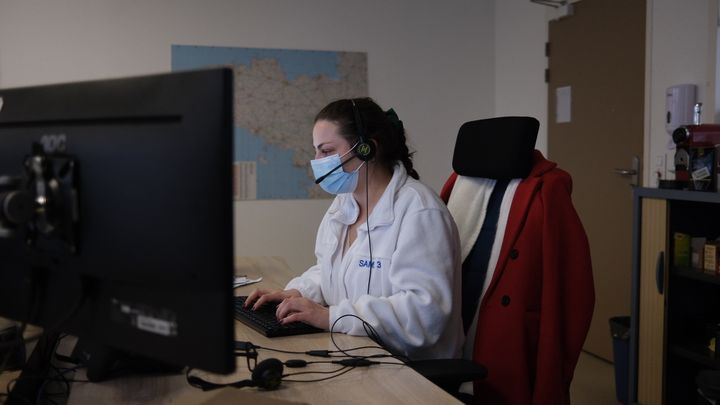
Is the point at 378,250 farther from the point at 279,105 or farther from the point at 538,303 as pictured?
the point at 279,105

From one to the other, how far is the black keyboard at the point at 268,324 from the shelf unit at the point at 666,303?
167 cm

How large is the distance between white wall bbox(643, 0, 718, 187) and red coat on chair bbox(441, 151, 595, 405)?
65.7 inches

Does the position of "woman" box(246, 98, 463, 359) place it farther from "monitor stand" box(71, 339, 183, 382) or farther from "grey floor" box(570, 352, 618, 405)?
"grey floor" box(570, 352, 618, 405)

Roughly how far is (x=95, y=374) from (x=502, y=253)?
1.07m

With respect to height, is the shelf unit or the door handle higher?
the door handle

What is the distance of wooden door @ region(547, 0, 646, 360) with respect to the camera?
349 centimetres


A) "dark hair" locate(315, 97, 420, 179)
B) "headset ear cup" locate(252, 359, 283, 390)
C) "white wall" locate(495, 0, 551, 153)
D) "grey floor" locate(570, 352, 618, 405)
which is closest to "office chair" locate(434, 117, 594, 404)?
"dark hair" locate(315, 97, 420, 179)

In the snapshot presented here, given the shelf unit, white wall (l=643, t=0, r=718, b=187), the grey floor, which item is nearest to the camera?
the shelf unit

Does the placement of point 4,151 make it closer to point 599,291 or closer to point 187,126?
point 187,126

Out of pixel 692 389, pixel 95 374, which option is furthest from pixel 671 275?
pixel 95 374

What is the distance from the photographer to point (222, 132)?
2.53 feet

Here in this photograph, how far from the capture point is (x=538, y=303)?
1.73 metres

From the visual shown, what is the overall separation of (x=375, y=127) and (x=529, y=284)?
627 millimetres

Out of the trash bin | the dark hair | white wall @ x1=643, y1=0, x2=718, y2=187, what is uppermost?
white wall @ x1=643, y1=0, x2=718, y2=187
